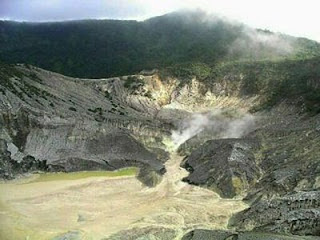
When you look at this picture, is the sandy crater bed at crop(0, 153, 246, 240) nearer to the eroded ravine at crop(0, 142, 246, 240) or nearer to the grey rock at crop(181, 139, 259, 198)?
the eroded ravine at crop(0, 142, 246, 240)

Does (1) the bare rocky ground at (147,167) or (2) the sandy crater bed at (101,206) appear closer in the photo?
(1) the bare rocky ground at (147,167)

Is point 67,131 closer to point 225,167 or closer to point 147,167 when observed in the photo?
point 147,167

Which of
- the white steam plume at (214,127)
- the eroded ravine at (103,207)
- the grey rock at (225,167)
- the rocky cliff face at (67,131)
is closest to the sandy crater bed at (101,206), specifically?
the eroded ravine at (103,207)

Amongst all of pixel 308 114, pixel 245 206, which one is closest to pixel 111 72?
pixel 308 114

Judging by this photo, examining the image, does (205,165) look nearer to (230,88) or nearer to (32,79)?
(32,79)

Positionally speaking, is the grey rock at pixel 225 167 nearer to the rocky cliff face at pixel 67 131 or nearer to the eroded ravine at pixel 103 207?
the eroded ravine at pixel 103 207

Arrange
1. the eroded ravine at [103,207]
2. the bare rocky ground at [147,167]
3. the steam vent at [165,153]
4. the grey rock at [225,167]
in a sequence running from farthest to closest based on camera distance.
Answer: the grey rock at [225,167]
the steam vent at [165,153]
the eroded ravine at [103,207]
the bare rocky ground at [147,167]
